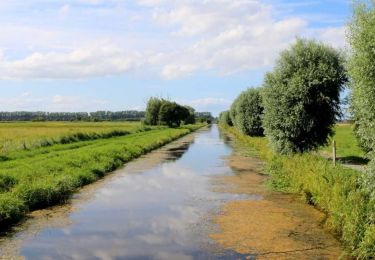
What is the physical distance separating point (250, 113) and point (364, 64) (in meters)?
44.2

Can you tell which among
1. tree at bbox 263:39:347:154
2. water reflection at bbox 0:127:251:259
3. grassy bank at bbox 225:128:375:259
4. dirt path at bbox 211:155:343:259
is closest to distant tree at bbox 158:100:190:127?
water reflection at bbox 0:127:251:259

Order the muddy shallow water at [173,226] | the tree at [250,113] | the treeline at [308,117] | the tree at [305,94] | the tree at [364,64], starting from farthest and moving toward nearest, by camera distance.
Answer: the tree at [250,113], the tree at [305,94], the treeline at [308,117], the muddy shallow water at [173,226], the tree at [364,64]

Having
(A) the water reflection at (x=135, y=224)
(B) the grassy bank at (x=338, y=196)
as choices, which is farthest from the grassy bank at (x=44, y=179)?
(B) the grassy bank at (x=338, y=196)

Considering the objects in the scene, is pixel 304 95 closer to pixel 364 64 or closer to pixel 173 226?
pixel 173 226

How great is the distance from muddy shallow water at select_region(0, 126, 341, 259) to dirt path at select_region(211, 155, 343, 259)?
0.08ft

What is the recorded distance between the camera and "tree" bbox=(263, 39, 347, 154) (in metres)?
24.0

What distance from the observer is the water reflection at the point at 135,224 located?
485 inches

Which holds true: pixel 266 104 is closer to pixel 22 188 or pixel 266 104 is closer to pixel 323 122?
pixel 323 122

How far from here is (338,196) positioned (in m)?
13.2

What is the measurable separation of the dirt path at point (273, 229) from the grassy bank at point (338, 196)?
1.52 feet

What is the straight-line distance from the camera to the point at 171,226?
49.7ft

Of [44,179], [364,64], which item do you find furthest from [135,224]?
[364,64]

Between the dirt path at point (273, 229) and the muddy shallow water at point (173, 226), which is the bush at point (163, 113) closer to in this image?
the muddy shallow water at point (173, 226)

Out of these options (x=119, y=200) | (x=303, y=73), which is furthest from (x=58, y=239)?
(x=303, y=73)
